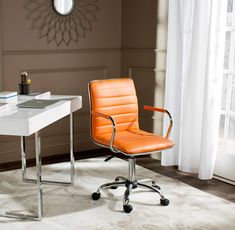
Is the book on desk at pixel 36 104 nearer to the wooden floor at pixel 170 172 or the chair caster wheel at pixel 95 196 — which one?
the chair caster wheel at pixel 95 196

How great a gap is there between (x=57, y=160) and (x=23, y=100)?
1364mm

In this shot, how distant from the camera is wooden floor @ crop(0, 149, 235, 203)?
143 inches

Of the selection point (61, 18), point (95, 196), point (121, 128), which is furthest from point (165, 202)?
point (61, 18)

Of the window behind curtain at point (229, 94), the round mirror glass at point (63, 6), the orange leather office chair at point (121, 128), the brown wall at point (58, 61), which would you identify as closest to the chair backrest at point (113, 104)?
the orange leather office chair at point (121, 128)

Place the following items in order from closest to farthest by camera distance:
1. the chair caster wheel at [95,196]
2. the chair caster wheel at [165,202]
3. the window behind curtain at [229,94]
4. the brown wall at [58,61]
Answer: the chair caster wheel at [165,202]
the chair caster wheel at [95,196]
the window behind curtain at [229,94]
the brown wall at [58,61]

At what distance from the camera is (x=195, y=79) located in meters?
3.95

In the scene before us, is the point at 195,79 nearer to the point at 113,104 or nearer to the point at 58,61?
the point at 113,104

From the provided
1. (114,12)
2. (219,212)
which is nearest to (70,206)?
(219,212)

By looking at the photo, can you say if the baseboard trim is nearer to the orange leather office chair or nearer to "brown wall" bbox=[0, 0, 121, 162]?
the orange leather office chair

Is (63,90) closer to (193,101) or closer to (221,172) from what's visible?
(193,101)

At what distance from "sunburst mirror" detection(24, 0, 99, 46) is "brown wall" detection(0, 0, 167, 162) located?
0.21 feet

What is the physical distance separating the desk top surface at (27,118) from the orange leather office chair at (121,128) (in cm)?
29

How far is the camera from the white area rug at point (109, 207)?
295 cm

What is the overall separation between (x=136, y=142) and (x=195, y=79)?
3.48 ft
